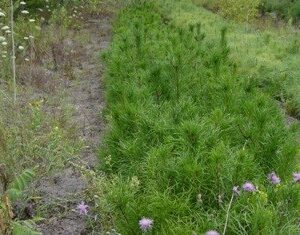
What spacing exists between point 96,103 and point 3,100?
1.38 m

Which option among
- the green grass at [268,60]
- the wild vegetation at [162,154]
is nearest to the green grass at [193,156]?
the wild vegetation at [162,154]

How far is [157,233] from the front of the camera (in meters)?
2.50

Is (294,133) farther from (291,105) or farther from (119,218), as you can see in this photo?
(291,105)

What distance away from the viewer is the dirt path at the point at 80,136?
11.4 ft

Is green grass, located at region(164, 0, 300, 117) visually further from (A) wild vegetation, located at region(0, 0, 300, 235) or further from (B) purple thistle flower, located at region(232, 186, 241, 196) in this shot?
(B) purple thistle flower, located at region(232, 186, 241, 196)

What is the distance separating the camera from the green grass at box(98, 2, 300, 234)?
2623mm

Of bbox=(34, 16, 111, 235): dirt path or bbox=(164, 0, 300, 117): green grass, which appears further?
bbox=(164, 0, 300, 117): green grass

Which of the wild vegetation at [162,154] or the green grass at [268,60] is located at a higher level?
the wild vegetation at [162,154]

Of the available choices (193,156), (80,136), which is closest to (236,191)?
(193,156)

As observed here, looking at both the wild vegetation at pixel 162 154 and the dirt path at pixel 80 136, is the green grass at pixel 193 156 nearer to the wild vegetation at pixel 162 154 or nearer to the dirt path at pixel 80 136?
the wild vegetation at pixel 162 154

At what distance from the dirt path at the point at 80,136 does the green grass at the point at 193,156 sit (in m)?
0.34

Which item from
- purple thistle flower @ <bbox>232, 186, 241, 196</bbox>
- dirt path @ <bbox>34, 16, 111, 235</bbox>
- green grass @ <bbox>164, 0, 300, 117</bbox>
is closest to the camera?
purple thistle flower @ <bbox>232, 186, 241, 196</bbox>

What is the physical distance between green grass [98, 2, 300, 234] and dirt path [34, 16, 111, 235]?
0.34 m

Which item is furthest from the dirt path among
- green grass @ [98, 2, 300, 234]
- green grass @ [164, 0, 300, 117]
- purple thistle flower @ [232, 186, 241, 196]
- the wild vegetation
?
green grass @ [164, 0, 300, 117]
